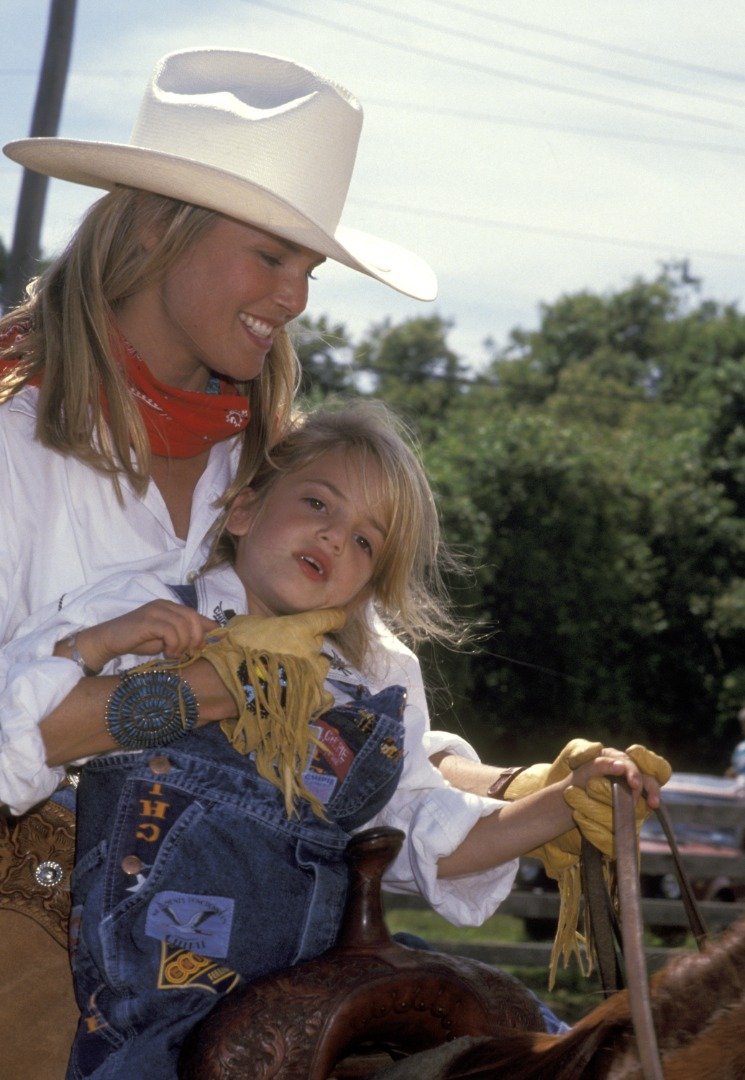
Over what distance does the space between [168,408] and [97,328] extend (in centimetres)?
21

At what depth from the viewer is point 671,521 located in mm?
24062

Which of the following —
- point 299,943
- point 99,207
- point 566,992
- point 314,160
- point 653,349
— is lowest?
point 653,349

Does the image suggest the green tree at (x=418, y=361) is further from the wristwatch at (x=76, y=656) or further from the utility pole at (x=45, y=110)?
the wristwatch at (x=76, y=656)

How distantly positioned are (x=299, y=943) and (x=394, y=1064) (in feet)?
1.09

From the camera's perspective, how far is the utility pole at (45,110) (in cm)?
759

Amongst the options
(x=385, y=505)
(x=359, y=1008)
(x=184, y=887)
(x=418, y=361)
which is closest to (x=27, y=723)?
(x=184, y=887)

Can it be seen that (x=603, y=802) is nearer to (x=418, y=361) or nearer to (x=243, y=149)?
(x=243, y=149)

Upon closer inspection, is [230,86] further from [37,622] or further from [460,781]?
[460,781]

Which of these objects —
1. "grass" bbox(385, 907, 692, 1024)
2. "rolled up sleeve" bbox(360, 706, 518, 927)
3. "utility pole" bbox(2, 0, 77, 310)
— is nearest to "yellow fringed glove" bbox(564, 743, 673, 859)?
"rolled up sleeve" bbox(360, 706, 518, 927)

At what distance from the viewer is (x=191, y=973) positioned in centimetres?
210

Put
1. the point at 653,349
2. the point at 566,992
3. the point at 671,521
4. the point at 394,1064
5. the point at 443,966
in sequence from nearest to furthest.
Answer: the point at 394,1064
the point at 443,966
the point at 566,992
the point at 671,521
the point at 653,349

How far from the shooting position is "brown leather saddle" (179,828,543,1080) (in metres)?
1.93

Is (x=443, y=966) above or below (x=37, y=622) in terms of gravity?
below

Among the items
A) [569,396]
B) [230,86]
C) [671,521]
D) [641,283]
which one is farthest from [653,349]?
[230,86]
